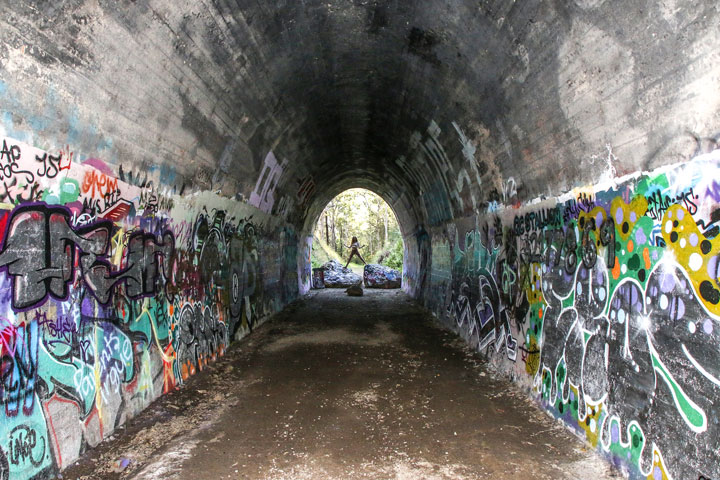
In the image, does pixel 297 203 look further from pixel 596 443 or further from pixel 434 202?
pixel 596 443

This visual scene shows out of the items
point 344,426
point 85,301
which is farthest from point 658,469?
point 85,301

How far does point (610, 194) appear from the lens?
4.31 metres

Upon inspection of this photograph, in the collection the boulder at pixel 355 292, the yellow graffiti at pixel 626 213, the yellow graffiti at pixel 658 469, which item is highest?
the yellow graffiti at pixel 626 213

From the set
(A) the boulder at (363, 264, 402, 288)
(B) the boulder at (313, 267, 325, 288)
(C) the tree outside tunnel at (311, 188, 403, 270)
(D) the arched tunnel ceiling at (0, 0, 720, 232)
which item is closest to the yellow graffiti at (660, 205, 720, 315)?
(D) the arched tunnel ceiling at (0, 0, 720, 232)

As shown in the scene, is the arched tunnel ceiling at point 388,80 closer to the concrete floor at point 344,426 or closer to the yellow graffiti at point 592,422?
the yellow graffiti at point 592,422

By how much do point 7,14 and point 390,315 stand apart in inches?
452

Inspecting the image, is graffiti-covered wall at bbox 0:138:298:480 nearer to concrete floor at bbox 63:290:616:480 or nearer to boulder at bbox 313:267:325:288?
concrete floor at bbox 63:290:616:480

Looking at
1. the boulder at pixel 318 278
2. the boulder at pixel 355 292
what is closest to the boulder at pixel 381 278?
the boulder at pixel 318 278

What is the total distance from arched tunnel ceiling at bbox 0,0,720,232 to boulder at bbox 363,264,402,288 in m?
12.6

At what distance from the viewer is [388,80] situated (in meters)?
7.63

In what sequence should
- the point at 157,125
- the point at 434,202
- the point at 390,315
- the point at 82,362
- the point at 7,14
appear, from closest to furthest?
the point at 7,14 < the point at 82,362 < the point at 157,125 < the point at 434,202 < the point at 390,315

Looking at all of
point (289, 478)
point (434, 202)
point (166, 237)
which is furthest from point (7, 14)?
point (434, 202)

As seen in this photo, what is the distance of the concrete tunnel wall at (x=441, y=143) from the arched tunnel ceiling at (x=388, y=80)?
24 millimetres

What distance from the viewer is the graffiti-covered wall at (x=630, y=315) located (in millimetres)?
3158
